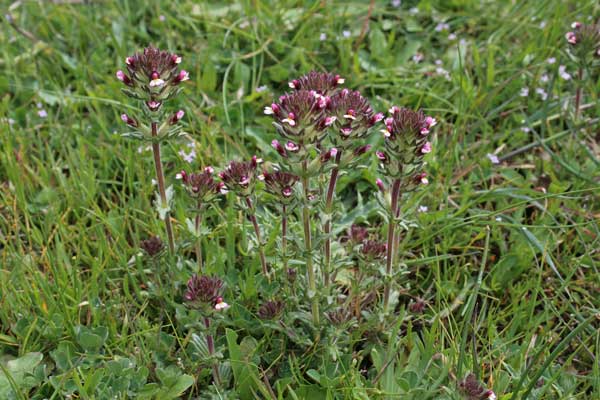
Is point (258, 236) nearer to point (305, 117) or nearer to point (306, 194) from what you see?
point (306, 194)

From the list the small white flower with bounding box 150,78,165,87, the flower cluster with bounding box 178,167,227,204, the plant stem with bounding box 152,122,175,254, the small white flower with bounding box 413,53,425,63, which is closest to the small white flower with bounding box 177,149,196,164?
the plant stem with bounding box 152,122,175,254

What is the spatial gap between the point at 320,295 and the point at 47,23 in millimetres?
3269

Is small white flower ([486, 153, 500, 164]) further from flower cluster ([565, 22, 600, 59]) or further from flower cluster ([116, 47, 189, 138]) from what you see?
flower cluster ([116, 47, 189, 138])

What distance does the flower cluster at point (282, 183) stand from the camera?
2982 millimetres

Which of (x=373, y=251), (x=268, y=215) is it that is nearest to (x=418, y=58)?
(x=268, y=215)

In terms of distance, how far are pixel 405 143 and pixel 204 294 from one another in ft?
3.26

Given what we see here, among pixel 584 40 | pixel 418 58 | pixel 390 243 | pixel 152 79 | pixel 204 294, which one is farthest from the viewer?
pixel 418 58

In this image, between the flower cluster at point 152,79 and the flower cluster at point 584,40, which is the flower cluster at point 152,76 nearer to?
the flower cluster at point 152,79

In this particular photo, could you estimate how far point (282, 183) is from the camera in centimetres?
299

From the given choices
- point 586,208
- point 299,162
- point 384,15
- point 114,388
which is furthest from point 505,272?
point 384,15

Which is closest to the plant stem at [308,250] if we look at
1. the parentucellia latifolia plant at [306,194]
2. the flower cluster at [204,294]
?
the parentucellia latifolia plant at [306,194]

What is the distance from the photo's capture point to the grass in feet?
9.97

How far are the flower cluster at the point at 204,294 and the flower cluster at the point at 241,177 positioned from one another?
46 cm

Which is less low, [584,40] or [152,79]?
[152,79]
